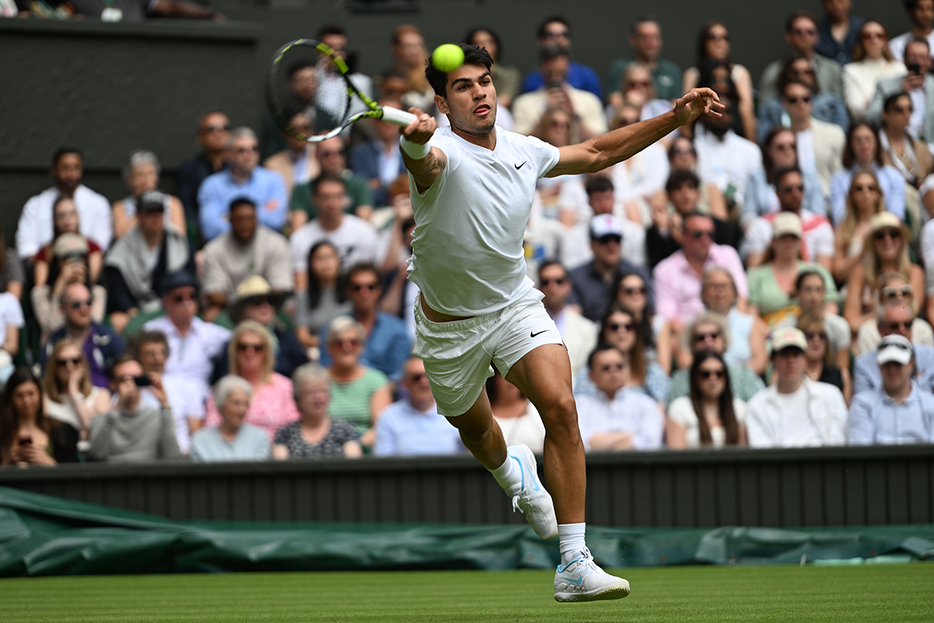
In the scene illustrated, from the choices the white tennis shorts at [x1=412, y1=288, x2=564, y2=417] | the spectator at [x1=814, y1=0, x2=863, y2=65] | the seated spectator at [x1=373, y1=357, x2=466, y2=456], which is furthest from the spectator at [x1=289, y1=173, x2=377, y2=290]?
the spectator at [x1=814, y1=0, x2=863, y2=65]

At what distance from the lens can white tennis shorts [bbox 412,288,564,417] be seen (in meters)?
4.96

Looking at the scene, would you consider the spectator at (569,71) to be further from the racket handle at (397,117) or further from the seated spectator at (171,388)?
the racket handle at (397,117)

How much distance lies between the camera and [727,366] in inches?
337

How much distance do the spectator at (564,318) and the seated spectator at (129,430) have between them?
9.40 feet

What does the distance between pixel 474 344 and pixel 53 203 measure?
6256mm

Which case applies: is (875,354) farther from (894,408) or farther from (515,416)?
(515,416)

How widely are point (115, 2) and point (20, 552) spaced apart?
20.3ft

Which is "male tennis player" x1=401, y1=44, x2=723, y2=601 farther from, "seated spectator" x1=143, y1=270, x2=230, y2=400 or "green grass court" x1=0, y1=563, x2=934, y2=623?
"seated spectator" x1=143, y1=270, x2=230, y2=400

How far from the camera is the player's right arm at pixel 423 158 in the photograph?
13.8ft

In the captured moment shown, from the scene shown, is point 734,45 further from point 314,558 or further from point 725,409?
point 314,558

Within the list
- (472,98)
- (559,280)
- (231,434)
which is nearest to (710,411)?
(559,280)

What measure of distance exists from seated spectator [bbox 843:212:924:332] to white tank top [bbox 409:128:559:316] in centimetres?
516

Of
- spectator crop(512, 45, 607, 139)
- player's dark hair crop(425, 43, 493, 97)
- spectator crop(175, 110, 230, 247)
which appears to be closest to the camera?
player's dark hair crop(425, 43, 493, 97)

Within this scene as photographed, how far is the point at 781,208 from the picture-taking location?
403 inches
